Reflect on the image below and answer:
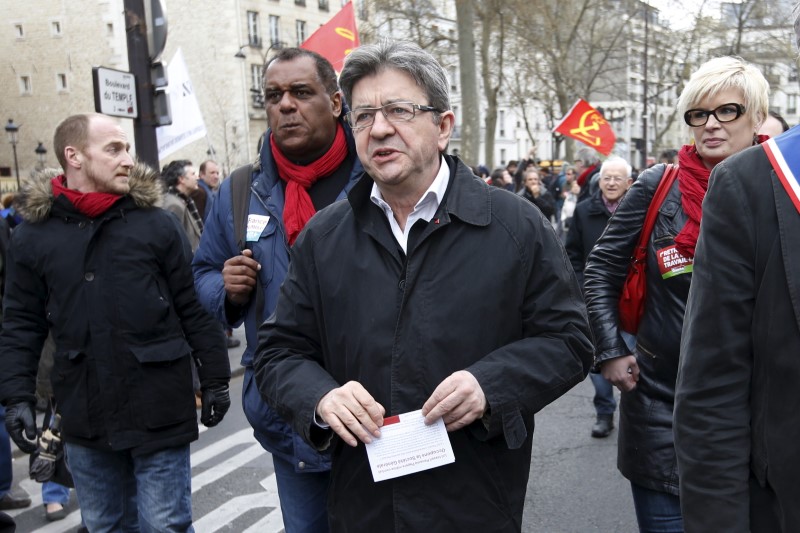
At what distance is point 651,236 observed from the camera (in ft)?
9.53

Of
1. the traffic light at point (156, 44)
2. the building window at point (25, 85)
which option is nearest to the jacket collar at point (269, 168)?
the traffic light at point (156, 44)

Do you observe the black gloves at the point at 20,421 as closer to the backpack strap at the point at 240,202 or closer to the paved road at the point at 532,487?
the backpack strap at the point at 240,202

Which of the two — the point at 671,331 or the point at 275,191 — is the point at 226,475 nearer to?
the point at 275,191

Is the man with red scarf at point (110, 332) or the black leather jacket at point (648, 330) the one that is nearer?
the black leather jacket at point (648, 330)

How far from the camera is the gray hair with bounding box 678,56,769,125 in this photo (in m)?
2.79

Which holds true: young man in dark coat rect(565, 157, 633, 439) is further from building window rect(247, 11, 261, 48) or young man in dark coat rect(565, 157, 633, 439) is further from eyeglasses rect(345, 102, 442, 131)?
building window rect(247, 11, 261, 48)

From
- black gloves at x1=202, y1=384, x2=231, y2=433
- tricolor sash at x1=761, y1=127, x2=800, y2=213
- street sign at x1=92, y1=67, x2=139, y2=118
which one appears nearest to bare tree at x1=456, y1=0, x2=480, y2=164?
street sign at x1=92, y1=67, x2=139, y2=118

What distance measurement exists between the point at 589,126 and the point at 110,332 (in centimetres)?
1026

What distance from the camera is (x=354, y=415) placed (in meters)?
1.92

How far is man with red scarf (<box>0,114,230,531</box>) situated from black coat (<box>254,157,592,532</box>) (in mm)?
1281

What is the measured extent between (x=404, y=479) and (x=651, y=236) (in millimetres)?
1400

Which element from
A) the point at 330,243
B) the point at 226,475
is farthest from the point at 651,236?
the point at 226,475

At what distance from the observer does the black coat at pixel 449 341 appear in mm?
1996

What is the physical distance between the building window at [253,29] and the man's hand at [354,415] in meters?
47.7
